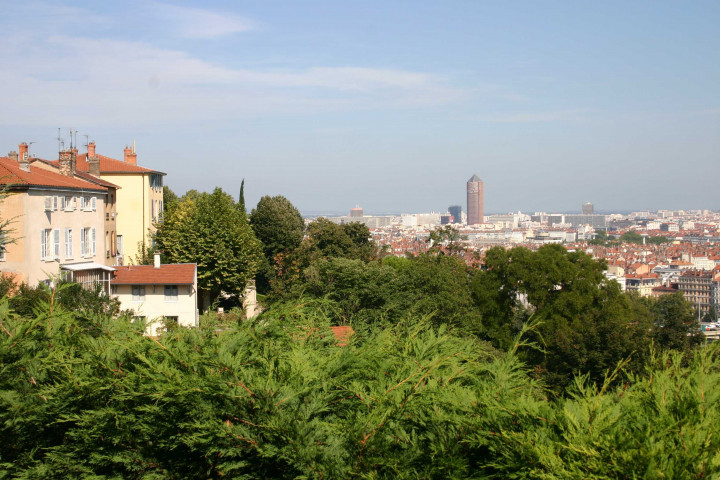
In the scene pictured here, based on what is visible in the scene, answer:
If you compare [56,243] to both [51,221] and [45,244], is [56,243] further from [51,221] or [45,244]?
[51,221]

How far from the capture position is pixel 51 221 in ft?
91.4

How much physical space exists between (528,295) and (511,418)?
119ft

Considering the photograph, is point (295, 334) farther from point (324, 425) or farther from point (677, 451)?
point (677, 451)

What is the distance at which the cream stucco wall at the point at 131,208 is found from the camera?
3916 centimetres

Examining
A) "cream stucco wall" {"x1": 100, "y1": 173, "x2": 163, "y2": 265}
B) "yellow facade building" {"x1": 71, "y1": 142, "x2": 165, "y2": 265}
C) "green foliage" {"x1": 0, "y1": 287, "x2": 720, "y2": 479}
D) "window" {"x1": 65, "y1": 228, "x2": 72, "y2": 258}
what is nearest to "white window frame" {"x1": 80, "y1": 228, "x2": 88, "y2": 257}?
"window" {"x1": 65, "y1": 228, "x2": 72, "y2": 258}

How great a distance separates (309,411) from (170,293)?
26.1 m

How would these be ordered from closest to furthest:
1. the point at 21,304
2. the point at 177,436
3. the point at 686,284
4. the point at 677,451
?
the point at 677,451 < the point at 177,436 < the point at 21,304 < the point at 686,284

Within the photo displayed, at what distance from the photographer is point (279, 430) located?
5.16 meters

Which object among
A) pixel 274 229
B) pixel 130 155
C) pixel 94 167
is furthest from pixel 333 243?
pixel 94 167

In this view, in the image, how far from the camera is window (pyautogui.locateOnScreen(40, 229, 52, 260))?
27062 millimetres

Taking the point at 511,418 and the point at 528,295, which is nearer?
the point at 511,418

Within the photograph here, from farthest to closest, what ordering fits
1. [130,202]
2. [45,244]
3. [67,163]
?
[130,202] < [67,163] < [45,244]

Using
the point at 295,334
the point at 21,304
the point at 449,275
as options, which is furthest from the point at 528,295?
the point at 295,334

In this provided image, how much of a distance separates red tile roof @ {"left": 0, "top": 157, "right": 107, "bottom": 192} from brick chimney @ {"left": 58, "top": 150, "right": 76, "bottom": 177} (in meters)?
0.80
